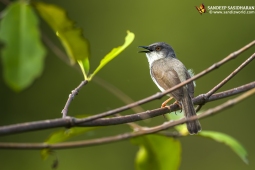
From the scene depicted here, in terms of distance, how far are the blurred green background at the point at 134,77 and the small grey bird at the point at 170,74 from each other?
6.95 ft

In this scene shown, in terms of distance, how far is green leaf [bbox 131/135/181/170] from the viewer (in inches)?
46.2

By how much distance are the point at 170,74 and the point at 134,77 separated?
10.7ft

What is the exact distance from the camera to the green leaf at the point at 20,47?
87 cm

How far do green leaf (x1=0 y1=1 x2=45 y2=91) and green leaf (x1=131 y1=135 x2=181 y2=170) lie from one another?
0.38 m

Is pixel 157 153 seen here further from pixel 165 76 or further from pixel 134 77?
pixel 134 77

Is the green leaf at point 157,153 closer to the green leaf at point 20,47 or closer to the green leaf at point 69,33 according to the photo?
the green leaf at point 69,33

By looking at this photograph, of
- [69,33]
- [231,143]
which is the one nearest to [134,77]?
[231,143]

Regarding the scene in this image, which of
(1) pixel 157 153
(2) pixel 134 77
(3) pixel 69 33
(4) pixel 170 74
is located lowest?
(2) pixel 134 77

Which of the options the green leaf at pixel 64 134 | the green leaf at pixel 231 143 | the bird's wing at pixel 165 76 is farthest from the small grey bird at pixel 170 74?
the green leaf at pixel 64 134

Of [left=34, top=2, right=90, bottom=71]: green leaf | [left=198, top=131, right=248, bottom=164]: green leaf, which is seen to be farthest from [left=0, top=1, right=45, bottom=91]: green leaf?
[left=198, top=131, right=248, bottom=164]: green leaf

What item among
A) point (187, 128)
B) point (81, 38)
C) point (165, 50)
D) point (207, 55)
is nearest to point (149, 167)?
point (81, 38)

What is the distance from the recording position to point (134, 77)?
6.78m

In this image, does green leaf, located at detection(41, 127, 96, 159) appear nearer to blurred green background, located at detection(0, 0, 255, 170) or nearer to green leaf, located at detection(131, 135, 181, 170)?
green leaf, located at detection(131, 135, 181, 170)

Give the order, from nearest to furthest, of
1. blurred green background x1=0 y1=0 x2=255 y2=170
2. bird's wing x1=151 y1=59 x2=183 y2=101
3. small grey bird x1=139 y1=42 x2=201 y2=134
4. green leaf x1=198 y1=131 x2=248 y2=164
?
green leaf x1=198 y1=131 x2=248 y2=164 < small grey bird x1=139 y1=42 x2=201 y2=134 < bird's wing x1=151 y1=59 x2=183 y2=101 < blurred green background x1=0 y1=0 x2=255 y2=170
